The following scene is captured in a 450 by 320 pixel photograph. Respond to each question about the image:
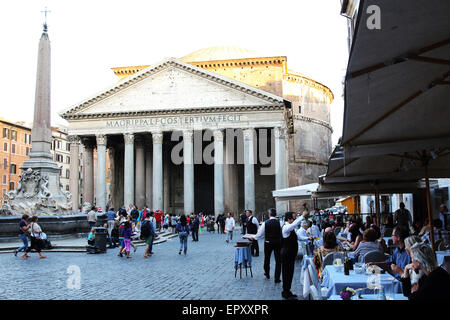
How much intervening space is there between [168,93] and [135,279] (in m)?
24.7

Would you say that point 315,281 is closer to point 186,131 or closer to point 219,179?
point 219,179

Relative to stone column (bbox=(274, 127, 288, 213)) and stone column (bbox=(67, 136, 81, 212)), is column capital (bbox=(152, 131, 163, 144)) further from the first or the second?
stone column (bbox=(274, 127, 288, 213))

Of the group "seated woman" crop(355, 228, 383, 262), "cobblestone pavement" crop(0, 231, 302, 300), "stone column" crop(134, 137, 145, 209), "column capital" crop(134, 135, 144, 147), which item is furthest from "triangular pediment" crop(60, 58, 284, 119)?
"seated woman" crop(355, 228, 383, 262)

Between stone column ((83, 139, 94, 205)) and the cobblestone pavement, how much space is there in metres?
21.8

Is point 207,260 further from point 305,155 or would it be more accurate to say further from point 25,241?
point 305,155

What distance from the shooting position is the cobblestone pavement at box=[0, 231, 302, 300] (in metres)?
7.11

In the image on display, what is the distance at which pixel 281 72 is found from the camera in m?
40.8

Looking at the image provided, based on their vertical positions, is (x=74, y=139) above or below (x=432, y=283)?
above

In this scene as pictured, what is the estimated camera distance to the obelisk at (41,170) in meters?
14.6

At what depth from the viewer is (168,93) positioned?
32.2m

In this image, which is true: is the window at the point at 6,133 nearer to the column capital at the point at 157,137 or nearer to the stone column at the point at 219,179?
the column capital at the point at 157,137

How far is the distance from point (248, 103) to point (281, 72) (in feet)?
36.8

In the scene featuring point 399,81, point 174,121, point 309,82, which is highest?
point 309,82

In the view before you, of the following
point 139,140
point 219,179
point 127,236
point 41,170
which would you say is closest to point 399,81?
point 127,236
